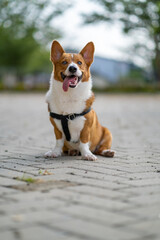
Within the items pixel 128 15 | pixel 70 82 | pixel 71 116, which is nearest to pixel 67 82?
pixel 70 82

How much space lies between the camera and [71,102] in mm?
4727

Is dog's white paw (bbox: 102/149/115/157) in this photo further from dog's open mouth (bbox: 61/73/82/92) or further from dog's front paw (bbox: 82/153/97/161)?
dog's open mouth (bbox: 61/73/82/92)

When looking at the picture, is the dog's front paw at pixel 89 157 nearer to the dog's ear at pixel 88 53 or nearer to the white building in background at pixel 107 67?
the dog's ear at pixel 88 53

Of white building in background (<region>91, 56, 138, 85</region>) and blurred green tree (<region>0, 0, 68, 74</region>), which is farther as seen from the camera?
white building in background (<region>91, 56, 138, 85</region>)

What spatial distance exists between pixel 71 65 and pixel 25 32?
1234 inches

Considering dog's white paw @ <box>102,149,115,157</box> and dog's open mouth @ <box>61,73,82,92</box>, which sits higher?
dog's open mouth @ <box>61,73,82,92</box>

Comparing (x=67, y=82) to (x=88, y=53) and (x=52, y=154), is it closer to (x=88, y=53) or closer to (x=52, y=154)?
(x=88, y=53)

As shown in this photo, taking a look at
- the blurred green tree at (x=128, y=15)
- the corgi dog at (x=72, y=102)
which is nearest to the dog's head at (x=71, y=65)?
the corgi dog at (x=72, y=102)

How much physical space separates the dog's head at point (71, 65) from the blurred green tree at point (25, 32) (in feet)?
43.5

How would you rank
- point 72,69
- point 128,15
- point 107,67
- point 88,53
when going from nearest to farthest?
point 72,69, point 88,53, point 128,15, point 107,67

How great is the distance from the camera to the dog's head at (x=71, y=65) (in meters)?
4.51

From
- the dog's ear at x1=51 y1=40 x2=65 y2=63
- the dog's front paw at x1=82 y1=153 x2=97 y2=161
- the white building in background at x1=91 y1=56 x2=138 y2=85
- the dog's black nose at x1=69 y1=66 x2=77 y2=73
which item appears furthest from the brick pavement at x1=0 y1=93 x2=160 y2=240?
the white building in background at x1=91 y1=56 x2=138 y2=85

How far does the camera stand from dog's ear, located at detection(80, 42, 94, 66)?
4762 mm

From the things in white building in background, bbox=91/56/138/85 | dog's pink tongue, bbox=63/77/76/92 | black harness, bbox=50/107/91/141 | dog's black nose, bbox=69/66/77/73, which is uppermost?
white building in background, bbox=91/56/138/85
